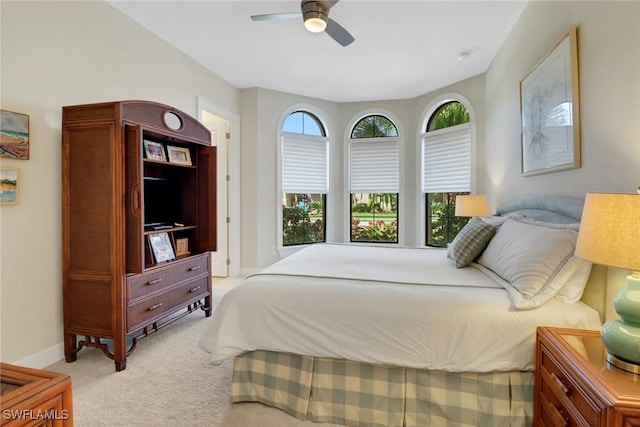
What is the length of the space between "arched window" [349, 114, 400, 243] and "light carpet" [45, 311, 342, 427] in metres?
3.56

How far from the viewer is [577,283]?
5.07 ft

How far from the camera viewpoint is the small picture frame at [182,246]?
3.12 metres

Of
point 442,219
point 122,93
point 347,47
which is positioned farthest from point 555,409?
point 442,219

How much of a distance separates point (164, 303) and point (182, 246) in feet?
2.15

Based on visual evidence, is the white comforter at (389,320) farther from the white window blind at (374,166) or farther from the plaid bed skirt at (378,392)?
the white window blind at (374,166)

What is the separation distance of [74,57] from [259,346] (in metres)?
2.66

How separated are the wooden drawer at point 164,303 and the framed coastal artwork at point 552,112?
3.16m

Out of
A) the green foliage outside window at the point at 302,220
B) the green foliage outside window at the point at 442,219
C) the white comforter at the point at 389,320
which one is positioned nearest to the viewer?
the white comforter at the point at 389,320

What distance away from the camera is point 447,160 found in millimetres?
4715

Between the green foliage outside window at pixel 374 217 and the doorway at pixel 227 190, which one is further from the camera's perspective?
the green foliage outside window at pixel 374 217

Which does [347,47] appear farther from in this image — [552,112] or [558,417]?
[558,417]

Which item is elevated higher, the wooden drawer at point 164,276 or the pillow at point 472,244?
the pillow at point 472,244

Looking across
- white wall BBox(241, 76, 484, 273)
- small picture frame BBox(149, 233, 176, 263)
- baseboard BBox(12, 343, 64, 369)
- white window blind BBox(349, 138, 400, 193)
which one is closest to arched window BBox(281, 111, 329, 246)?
white wall BBox(241, 76, 484, 273)

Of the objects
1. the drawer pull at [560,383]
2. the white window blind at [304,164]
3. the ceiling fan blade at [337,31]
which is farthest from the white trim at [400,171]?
the drawer pull at [560,383]
